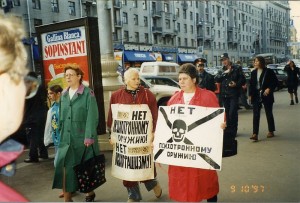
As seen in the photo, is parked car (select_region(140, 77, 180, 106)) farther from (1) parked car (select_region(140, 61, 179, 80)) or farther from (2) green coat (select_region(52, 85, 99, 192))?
(2) green coat (select_region(52, 85, 99, 192))

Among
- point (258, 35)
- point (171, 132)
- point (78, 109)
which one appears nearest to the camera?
point (171, 132)

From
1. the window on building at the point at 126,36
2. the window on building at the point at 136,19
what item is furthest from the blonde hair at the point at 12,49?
the window on building at the point at 136,19

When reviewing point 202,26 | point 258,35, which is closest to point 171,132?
point 258,35

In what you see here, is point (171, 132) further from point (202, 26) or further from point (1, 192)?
point (202, 26)

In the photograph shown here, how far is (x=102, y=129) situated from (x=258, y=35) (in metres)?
7.94

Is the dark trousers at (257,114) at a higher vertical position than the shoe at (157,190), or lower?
higher

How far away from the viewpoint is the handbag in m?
3.85

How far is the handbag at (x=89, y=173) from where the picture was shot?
152 inches

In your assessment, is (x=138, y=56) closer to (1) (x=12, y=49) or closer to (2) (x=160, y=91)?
(2) (x=160, y=91)

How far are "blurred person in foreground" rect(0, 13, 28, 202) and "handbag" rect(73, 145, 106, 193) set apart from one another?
2158 mm

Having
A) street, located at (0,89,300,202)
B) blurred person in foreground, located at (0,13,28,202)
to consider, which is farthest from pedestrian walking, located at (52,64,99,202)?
blurred person in foreground, located at (0,13,28,202)

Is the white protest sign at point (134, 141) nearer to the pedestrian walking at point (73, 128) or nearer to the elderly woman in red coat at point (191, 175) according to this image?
the pedestrian walking at point (73, 128)

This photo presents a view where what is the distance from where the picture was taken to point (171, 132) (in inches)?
127
